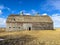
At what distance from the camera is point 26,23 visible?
43.7m

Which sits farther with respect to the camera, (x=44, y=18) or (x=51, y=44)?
(x=44, y=18)

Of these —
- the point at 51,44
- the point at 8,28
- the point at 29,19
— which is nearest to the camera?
the point at 51,44

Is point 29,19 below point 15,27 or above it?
above

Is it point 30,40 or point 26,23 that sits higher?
point 26,23

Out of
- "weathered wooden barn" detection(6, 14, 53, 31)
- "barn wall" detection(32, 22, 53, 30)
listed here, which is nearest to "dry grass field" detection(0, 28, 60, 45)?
"weathered wooden barn" detection(6, 14, 53, 31)

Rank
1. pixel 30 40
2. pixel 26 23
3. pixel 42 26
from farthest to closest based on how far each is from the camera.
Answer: pixel 42 26
pixel 26 23
pixel 30 40

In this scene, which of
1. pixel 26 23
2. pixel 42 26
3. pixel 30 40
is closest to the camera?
pixel 30 40

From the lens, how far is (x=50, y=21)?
45281 mm

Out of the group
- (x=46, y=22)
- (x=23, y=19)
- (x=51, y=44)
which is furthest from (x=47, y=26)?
(x=51, y=44)

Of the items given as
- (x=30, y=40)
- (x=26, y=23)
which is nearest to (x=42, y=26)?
(x=26, y=23)

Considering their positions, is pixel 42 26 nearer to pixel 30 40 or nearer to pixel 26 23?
pixel 26 23

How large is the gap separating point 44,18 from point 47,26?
3781 millimetres

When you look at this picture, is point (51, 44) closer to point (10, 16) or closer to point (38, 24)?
point (38, 24)

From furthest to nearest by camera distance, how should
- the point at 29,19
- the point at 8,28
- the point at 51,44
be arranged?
the point at 29,19
the point at 8,28
the point at 51,44
